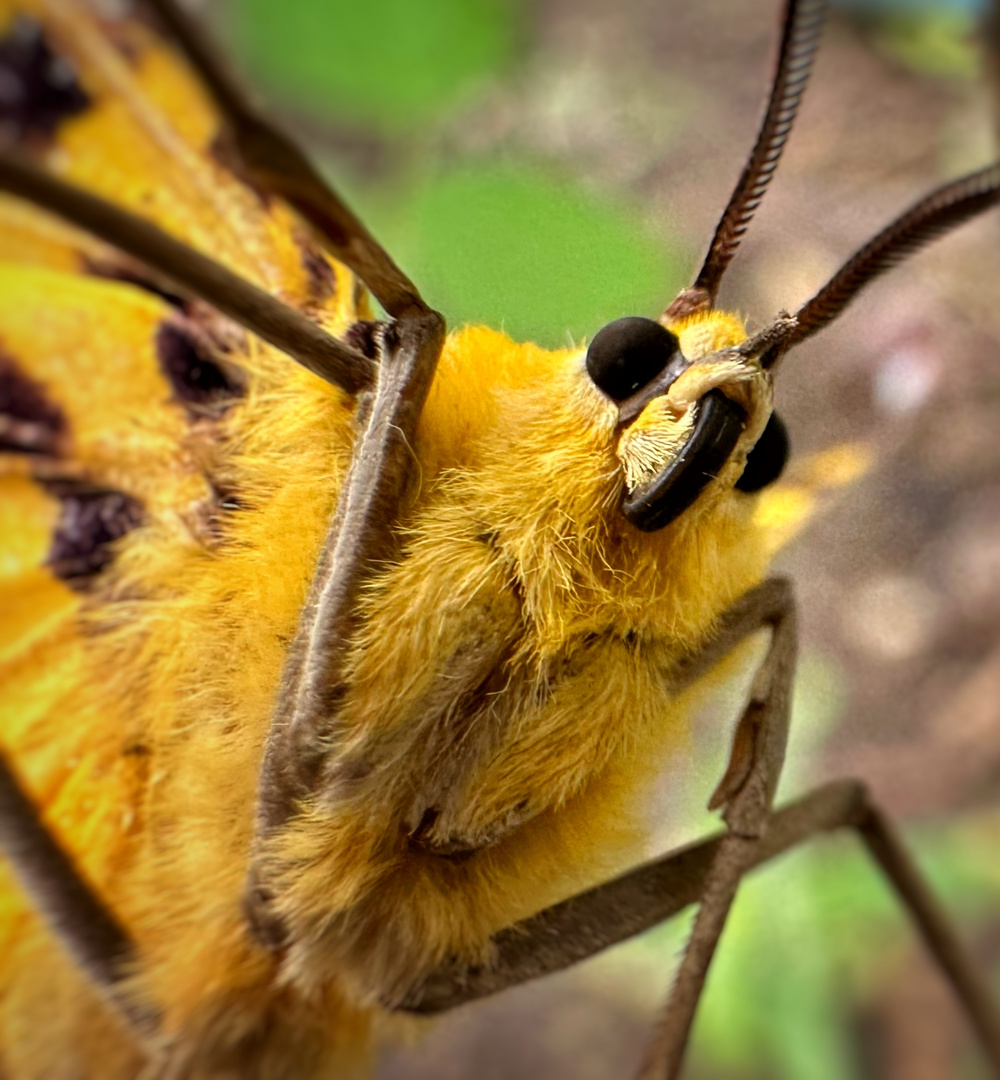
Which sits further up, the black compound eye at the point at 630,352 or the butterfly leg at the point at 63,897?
the black compound eye at the point at 630,352

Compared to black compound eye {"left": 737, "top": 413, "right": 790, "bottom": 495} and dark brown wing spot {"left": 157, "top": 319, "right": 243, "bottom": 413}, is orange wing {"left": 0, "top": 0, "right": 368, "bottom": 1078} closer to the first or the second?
dark brown wing spot {"left": 157, "top": 319, "right": 243, "bottom": 413}

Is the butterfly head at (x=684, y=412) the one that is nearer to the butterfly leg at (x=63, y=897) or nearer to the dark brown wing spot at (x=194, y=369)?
the dark brown wing spot at (x=194, y=369)

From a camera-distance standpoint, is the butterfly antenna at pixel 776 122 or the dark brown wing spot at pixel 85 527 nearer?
the butterfly antenna at pixel 776 122

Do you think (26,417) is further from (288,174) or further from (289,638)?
(288,174)

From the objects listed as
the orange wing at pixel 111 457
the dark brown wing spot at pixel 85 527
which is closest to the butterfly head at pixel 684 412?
the orange wing at pixel 111 457

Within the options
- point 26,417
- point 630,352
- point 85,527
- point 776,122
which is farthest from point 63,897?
point 776,122

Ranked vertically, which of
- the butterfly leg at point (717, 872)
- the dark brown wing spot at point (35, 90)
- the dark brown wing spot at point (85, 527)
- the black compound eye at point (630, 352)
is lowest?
the butterfly leg at point (717, 872)

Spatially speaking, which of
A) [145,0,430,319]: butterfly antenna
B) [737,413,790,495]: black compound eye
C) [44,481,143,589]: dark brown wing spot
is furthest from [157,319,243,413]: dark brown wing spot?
[737,413,790,495]: black compound eye
